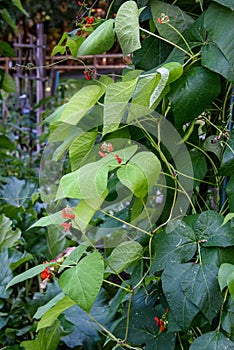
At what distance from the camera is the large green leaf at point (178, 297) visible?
0.84m

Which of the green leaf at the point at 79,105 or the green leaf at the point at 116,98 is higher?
the green leaf at the point at 116,98

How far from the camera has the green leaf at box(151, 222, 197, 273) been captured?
2.84 feet

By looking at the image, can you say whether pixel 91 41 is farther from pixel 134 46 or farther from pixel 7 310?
pixel 7 310

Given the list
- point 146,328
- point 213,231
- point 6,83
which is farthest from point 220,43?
point 6,83

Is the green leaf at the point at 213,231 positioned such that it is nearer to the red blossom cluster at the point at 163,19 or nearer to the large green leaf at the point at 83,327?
the red blossom cluster at the point at 163,19

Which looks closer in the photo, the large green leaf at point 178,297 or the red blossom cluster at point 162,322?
the large green leaf at point 178,297

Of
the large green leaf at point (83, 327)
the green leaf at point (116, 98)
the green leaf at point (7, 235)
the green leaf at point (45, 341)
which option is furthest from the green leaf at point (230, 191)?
the green leaf at point (7, 235)

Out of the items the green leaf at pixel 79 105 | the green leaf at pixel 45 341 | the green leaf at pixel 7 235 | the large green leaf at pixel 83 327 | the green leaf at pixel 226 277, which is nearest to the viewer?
the green leaf at pixel 226 277

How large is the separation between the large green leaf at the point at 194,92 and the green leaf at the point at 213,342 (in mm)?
339

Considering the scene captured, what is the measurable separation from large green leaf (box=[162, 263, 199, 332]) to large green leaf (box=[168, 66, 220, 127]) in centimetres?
24

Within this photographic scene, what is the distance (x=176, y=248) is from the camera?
87cm

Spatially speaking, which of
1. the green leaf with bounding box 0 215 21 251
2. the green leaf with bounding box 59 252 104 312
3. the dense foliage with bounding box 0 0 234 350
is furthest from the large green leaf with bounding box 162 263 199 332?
the green leaf with bounding box 0 215 21 251

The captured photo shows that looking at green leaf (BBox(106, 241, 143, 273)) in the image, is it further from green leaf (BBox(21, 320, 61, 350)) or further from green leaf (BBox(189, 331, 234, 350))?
green leaf (BBox(21, 320, 61, 350))

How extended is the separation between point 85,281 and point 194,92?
0.33m
